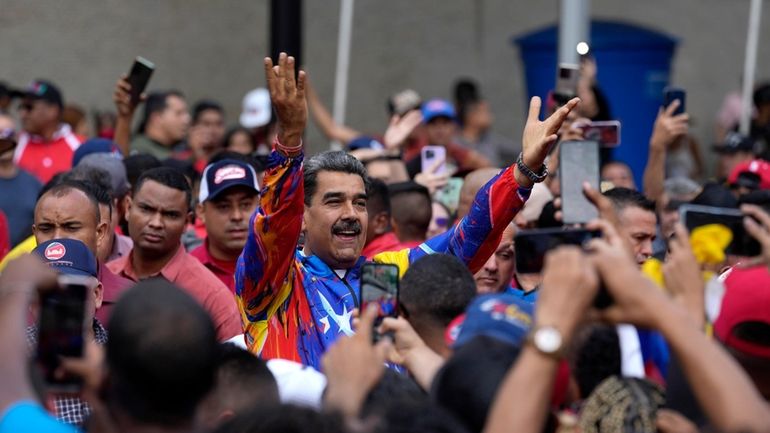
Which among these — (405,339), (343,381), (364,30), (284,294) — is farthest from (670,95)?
(364,30)

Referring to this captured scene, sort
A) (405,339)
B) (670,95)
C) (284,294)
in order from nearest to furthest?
(405,339)
(284,294)
(670,95)

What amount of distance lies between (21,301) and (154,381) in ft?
1.47

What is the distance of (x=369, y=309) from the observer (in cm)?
408

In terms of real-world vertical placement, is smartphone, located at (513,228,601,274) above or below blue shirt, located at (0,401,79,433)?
above

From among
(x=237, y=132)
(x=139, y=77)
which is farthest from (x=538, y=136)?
(x=237, y=132)

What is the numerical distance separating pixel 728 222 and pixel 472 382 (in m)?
0.89

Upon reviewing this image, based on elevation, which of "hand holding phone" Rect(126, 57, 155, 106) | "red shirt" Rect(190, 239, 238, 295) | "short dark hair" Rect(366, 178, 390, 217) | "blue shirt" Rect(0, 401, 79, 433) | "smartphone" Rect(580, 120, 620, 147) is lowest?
"red shirt" Rect(190, 239, 238, 295)

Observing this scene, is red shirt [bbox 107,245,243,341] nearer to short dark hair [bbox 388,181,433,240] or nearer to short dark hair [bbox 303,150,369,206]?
short dark hair [bbox 303,150,369,206]

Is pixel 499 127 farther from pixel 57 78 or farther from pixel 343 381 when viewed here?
pixel 343 381

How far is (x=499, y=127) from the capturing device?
14883mm

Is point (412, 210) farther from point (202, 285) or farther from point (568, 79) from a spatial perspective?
point (202, 285)

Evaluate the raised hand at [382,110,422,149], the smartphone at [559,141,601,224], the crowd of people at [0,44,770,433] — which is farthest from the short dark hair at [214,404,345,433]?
the raised hand at [382,110,422,149]

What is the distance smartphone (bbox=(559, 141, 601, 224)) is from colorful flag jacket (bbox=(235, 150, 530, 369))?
1.30 feet

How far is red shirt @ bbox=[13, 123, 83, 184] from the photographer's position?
34.4 ft
